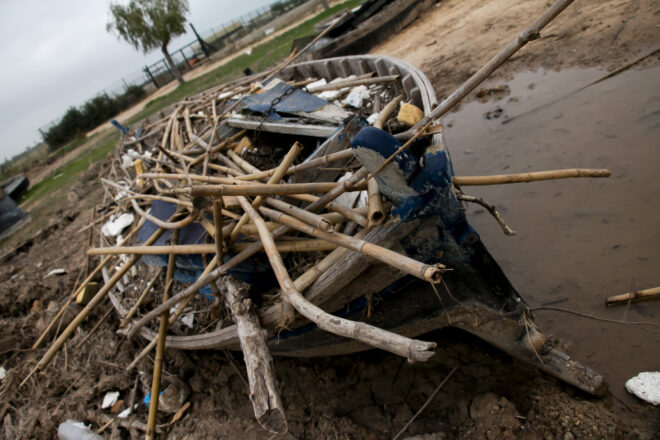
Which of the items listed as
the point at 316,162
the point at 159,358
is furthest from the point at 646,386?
→ the point at 159,358

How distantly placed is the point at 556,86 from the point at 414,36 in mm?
6484

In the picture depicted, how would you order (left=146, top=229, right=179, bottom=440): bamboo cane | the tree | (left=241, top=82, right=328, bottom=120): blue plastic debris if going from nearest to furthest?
(left=146, top=229, right=179, bottom=440): bamboo cane, (left=241, top=82, right=328, bottom=120): blue plastic debris, the tree

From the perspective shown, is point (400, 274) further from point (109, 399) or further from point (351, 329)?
point (109, 399)

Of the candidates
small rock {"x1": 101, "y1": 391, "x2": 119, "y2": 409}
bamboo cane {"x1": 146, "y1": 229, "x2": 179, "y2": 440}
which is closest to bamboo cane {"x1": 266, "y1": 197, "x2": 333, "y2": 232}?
bamboo cane {"x1": 146, "y1": 229, "x2": 179, "y2": 440}

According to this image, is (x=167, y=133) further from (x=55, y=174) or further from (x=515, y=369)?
(x=55, y=174)

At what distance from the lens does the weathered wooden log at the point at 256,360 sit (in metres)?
1.46

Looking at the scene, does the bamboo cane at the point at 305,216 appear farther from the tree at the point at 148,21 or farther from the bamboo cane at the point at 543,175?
the tree at the point at 148,21

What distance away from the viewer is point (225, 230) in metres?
2.40

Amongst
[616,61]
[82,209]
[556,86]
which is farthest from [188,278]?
[82,209]

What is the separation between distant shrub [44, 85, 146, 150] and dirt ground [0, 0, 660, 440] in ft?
76.3

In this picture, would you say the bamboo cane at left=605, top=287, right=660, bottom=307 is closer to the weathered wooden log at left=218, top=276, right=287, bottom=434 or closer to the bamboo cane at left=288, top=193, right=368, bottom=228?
the bamboo cane at left=288, top=193, right=368, bottom=228

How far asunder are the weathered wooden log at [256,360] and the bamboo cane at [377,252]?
1.67ft

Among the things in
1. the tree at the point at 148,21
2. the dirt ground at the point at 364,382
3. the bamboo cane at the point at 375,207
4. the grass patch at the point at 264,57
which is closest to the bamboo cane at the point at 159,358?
the dirt ground at the point at 364,382

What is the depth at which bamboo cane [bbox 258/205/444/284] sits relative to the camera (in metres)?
1.31
